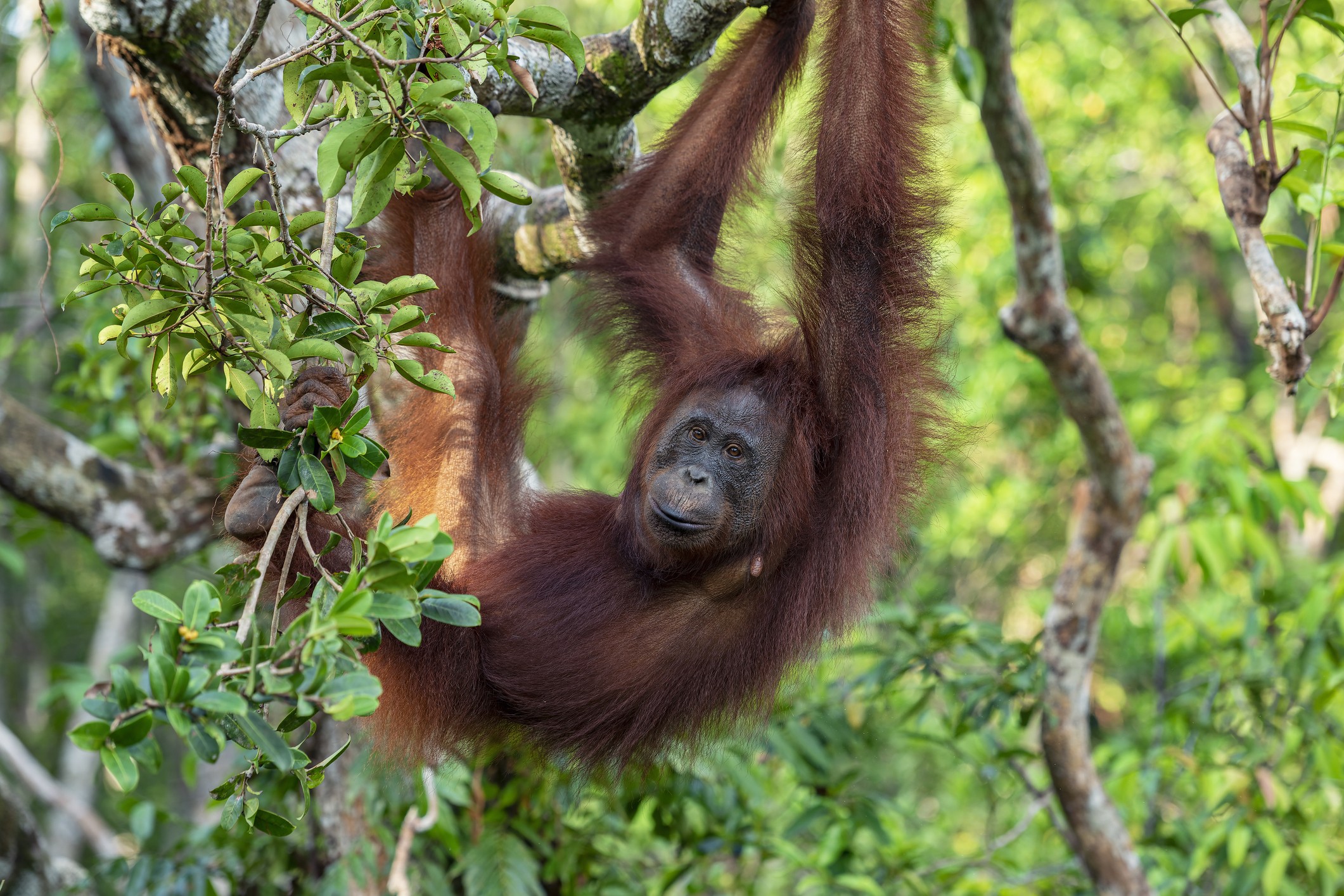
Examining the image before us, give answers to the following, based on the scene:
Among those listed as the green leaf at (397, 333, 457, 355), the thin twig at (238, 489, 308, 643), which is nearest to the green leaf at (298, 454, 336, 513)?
the thin twig at (238, 489, 308, 643)

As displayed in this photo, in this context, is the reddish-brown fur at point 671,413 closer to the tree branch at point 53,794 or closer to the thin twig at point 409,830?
the thin twig at point 409,830

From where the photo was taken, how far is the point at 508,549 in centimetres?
328

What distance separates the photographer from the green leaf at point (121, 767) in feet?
4.47

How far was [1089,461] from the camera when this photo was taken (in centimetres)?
439

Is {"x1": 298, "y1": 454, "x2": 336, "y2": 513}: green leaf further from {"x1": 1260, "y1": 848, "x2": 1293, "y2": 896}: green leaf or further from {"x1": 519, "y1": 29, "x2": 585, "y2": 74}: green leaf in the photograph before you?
{"x1": 1260, "y1": 848, "x2": 1293, "y2": 896}: green leaf

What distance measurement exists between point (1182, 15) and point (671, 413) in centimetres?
167

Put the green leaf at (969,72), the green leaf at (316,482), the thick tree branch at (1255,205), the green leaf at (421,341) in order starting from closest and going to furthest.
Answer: the green leaf at (316,482) < the green leaf at (421,341) < the thick tree branch at (1255,205) < the green leaf at (969,72)

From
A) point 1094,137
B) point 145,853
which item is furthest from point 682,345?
point 1094,137

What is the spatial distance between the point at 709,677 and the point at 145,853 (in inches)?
97.0

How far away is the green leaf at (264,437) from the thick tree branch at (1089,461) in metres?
2.90

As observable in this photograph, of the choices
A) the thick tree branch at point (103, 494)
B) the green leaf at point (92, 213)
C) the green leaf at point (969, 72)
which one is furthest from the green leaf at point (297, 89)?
the thick tree branch at point (103, 494)

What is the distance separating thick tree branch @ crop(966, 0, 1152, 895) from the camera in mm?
3885

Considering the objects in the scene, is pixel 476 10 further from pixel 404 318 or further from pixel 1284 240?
pixel 1284 240

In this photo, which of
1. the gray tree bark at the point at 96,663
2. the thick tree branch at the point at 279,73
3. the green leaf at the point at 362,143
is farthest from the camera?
the gray tree bark at the point at 96,663
